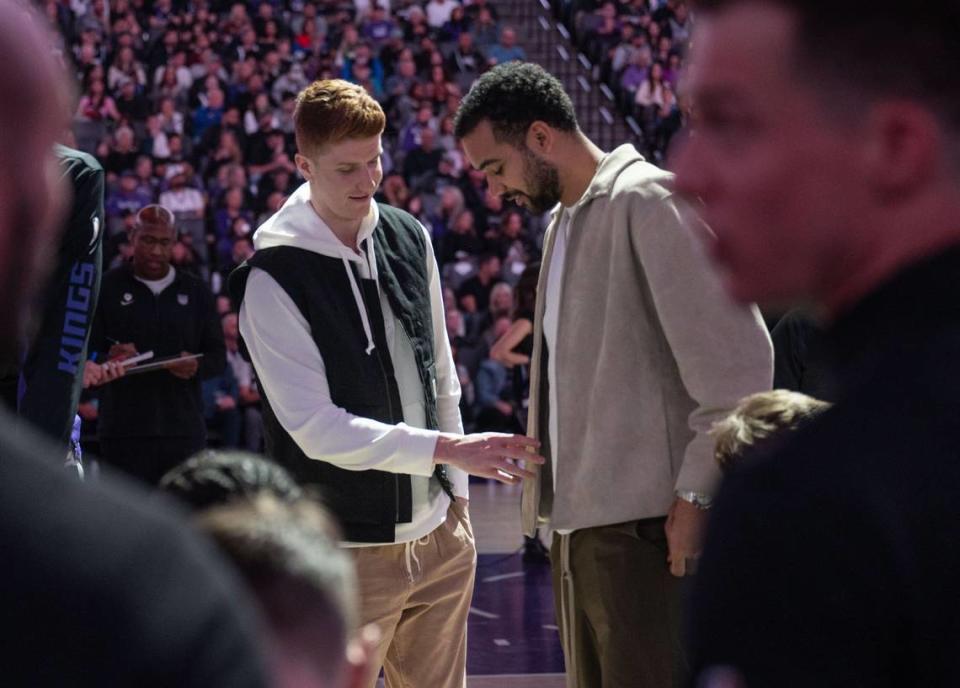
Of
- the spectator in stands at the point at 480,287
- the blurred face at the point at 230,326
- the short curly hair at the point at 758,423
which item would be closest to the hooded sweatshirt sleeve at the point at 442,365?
the short curly hair at the point at 758,423

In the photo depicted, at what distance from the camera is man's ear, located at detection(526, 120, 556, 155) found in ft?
10.5

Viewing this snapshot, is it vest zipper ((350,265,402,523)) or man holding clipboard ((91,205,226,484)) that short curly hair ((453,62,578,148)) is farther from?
man holding clipboard ((91,205,226,484))

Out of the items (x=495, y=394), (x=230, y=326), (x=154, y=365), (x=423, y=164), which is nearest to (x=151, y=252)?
(x=154, y=365)

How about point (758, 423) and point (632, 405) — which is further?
point (632, 405)

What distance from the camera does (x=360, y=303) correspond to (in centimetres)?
343

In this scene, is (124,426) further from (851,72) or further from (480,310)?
(480,310)

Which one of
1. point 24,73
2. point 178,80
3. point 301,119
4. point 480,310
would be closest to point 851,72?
point 24,73

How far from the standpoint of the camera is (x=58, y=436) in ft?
9.71

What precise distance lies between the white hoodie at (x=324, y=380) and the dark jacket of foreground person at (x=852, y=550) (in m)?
2.34

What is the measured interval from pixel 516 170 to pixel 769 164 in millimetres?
2219

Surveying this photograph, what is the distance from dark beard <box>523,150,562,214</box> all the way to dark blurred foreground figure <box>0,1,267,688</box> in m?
2.46

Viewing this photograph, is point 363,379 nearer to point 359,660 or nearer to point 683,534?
point 683,534

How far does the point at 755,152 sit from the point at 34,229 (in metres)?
0.52

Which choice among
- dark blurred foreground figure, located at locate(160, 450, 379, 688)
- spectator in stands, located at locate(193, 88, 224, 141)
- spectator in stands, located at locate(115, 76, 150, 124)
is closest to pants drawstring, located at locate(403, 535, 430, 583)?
dark blurred foreground figure, located at locate(160, 450, 379, 688)
